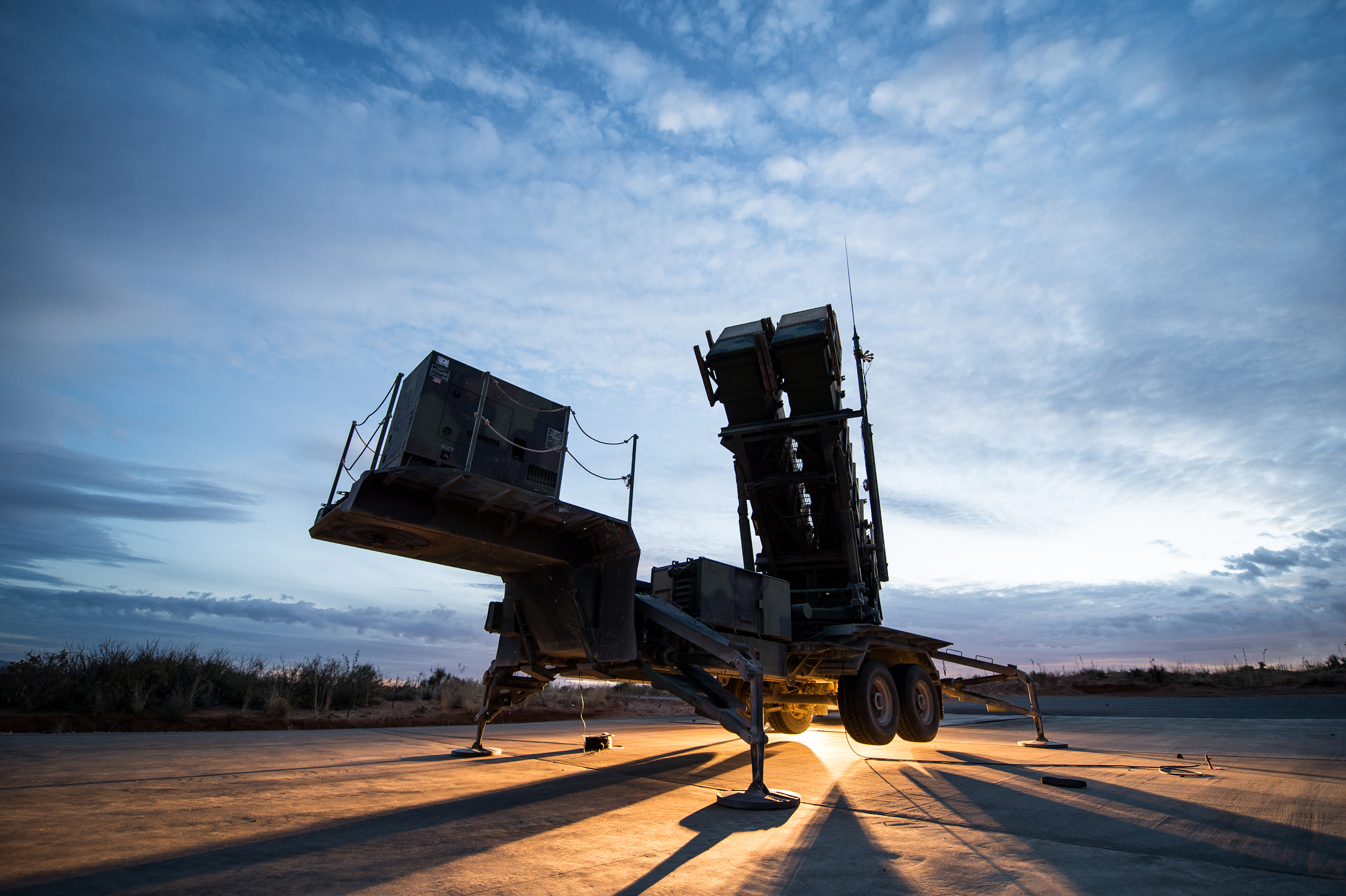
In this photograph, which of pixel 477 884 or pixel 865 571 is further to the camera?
pixel 865 571

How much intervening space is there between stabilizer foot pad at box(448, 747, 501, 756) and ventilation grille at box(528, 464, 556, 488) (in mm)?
4539

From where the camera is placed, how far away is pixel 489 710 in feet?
29.0

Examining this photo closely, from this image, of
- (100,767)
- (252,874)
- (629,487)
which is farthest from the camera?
(629,487)

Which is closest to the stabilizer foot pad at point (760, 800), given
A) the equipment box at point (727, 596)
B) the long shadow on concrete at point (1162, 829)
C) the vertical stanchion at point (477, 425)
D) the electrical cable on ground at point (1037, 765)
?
the long shadow on concrete at point (1162, 829)

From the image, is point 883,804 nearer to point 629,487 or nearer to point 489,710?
point 629,487

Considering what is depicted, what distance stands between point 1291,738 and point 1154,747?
307 cm

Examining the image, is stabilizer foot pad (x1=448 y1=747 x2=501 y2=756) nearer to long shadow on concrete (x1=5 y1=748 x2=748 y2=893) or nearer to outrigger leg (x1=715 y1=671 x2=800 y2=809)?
long shadow on concrete (x1=5 y1=748 x2=748 y2=893)

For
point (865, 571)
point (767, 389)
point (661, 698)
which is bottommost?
point (661, 698)

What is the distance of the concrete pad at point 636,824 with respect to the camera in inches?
126

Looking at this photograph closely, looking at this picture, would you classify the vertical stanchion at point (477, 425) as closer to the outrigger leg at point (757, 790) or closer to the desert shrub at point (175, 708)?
the outrigger leg at point (757, 790)

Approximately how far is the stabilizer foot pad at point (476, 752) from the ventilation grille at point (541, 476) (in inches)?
179

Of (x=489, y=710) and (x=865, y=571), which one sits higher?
(x=865, y=571)

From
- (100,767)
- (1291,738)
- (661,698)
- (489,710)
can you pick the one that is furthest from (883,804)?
(661,698)

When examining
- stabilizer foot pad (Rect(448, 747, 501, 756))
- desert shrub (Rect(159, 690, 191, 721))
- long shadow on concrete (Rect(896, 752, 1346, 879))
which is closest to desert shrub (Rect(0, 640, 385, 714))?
desert shrub (Rect(159, 690, 191, 721))
